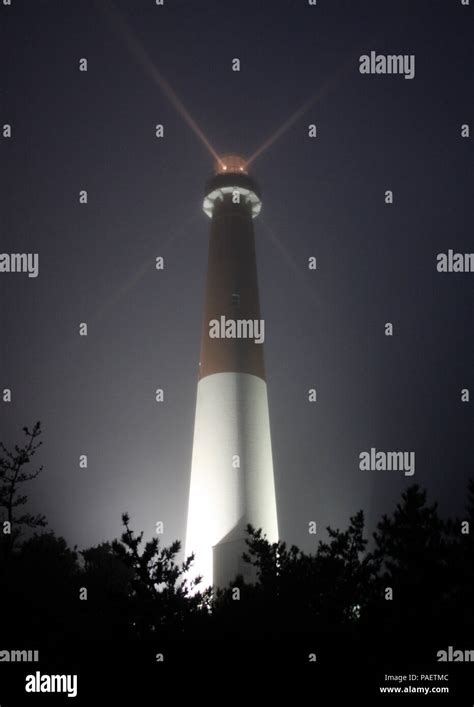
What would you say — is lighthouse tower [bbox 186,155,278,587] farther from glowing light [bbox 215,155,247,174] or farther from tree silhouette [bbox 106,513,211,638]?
tree silhouette [bbox 106,513,211,638]

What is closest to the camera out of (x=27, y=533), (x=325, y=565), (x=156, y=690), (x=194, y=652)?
(x=156, y=690)

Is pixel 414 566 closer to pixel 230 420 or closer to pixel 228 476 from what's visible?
pixel 228 476

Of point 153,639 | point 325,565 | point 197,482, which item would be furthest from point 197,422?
point 153,639

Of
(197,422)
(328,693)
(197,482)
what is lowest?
(328,693)

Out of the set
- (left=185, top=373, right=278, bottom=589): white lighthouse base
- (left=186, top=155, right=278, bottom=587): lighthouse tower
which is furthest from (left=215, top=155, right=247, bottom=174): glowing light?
(left=185, top=373, right=278, bottom=589): white lighthouse base

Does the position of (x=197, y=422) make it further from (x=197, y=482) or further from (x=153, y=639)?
(x=153, y=639)

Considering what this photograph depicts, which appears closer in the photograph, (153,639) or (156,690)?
(156,690)

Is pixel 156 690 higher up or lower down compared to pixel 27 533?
lower down
